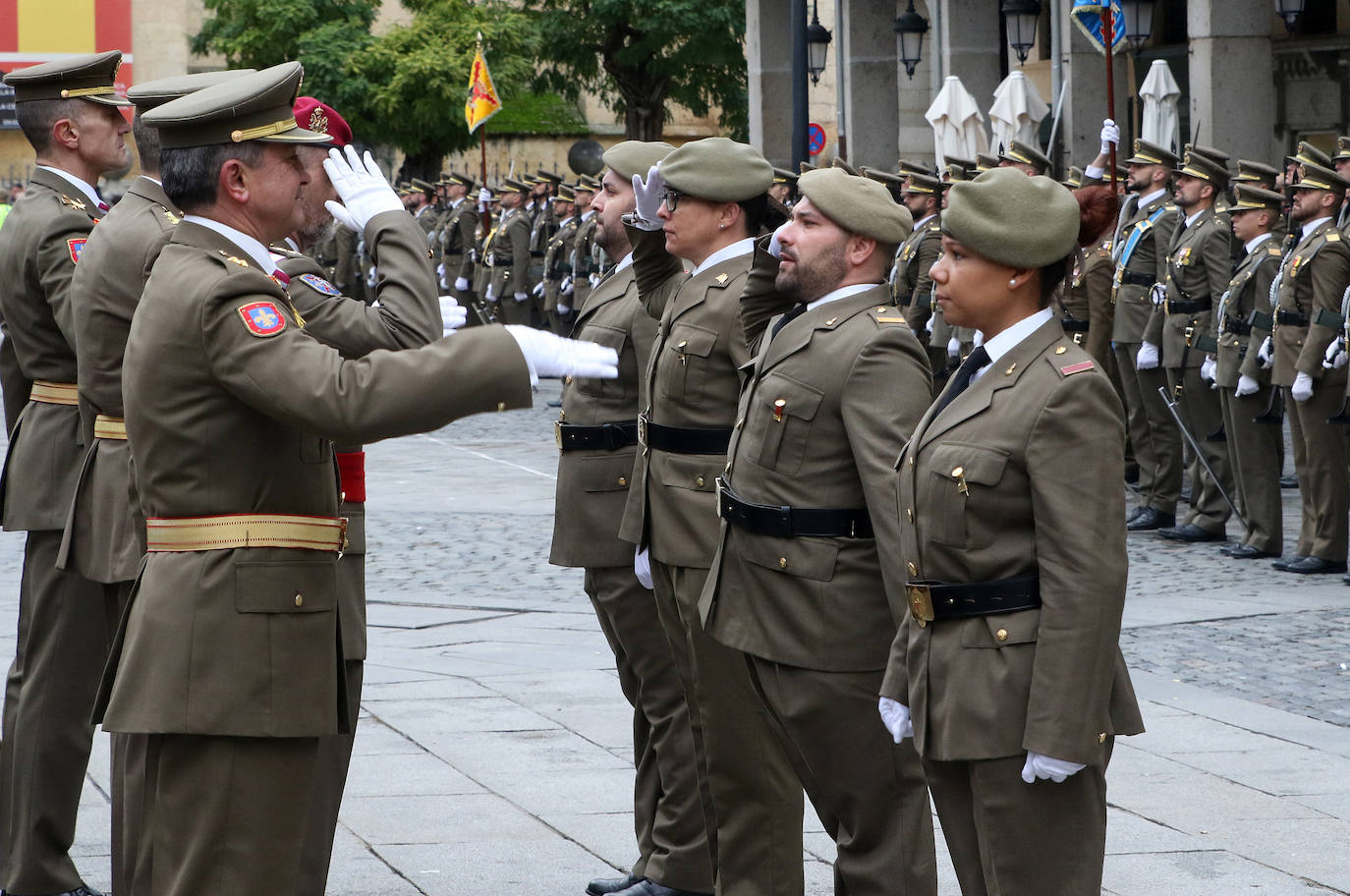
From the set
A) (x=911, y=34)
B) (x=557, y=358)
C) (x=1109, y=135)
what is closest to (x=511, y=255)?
(x=911, y=34)

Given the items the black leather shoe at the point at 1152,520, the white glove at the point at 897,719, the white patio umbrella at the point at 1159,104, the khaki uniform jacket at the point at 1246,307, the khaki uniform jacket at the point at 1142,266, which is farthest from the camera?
the white patio umbrella at the point at 1159,104

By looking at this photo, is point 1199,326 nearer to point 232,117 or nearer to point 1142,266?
point 1142,266

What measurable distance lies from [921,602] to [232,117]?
157 centimetres

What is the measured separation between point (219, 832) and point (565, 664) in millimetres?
4629

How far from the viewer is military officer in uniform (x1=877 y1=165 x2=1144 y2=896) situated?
348 centimetres

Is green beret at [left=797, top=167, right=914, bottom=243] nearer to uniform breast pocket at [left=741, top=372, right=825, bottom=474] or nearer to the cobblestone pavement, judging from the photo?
uniform breast pocket at [left=741, top=372, right=825, bottom=474]

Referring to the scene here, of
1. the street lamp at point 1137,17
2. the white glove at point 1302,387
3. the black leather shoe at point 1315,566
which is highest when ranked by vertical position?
the street lamp at point 1137,17

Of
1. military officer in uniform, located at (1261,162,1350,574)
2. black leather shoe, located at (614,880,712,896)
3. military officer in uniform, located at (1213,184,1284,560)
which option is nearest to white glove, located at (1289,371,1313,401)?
military officer in uniform, located at (1261,162,1350,574)

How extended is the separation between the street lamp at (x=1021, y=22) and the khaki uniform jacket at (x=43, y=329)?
17.0 metres

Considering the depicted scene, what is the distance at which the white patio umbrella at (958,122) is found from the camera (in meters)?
21.2

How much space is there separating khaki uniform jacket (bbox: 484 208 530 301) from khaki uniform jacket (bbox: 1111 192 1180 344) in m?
12.9

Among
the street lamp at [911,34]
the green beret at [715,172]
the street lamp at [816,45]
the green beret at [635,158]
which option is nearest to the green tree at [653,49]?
the street lamp at [816,45]

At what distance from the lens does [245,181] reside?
11.7ft

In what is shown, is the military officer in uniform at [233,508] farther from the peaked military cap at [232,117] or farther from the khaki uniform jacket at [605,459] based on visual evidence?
the khaki uniform jacket at [605,459]
